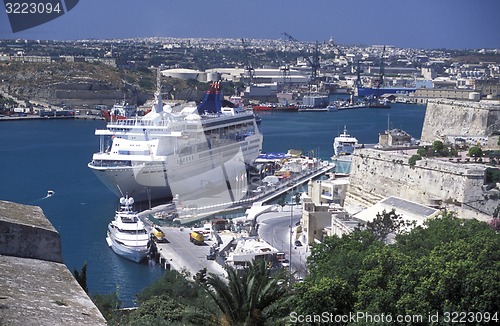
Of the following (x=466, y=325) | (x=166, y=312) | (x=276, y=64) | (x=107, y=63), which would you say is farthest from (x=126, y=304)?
(x=276, y=64)

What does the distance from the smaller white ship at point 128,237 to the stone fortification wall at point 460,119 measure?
4912 millimetres

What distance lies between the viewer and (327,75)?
143 ft

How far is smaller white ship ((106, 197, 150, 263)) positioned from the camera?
762 centimetres

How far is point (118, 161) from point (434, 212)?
187 inches

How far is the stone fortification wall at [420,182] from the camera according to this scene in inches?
295

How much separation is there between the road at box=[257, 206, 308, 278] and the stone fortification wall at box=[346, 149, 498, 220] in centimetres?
74

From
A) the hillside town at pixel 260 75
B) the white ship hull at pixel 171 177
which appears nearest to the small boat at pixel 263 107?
the hillside town at pixel 260 75

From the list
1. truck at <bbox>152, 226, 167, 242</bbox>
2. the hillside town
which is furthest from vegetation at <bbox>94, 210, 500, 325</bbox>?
the hillside town

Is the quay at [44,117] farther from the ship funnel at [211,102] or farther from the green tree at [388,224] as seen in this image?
the green tree at [388,224]

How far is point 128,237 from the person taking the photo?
25.7 feet

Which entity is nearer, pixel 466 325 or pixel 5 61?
pixel 466 325

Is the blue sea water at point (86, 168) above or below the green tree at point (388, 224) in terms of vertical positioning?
below

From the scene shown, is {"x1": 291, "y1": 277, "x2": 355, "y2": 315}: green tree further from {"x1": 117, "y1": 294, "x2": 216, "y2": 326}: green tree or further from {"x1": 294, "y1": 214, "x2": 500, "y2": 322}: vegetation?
{"x1": 117, "y1": 294, "x2": 216, "y2": 326}: green tree

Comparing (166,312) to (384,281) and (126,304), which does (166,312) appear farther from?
(126,304)
